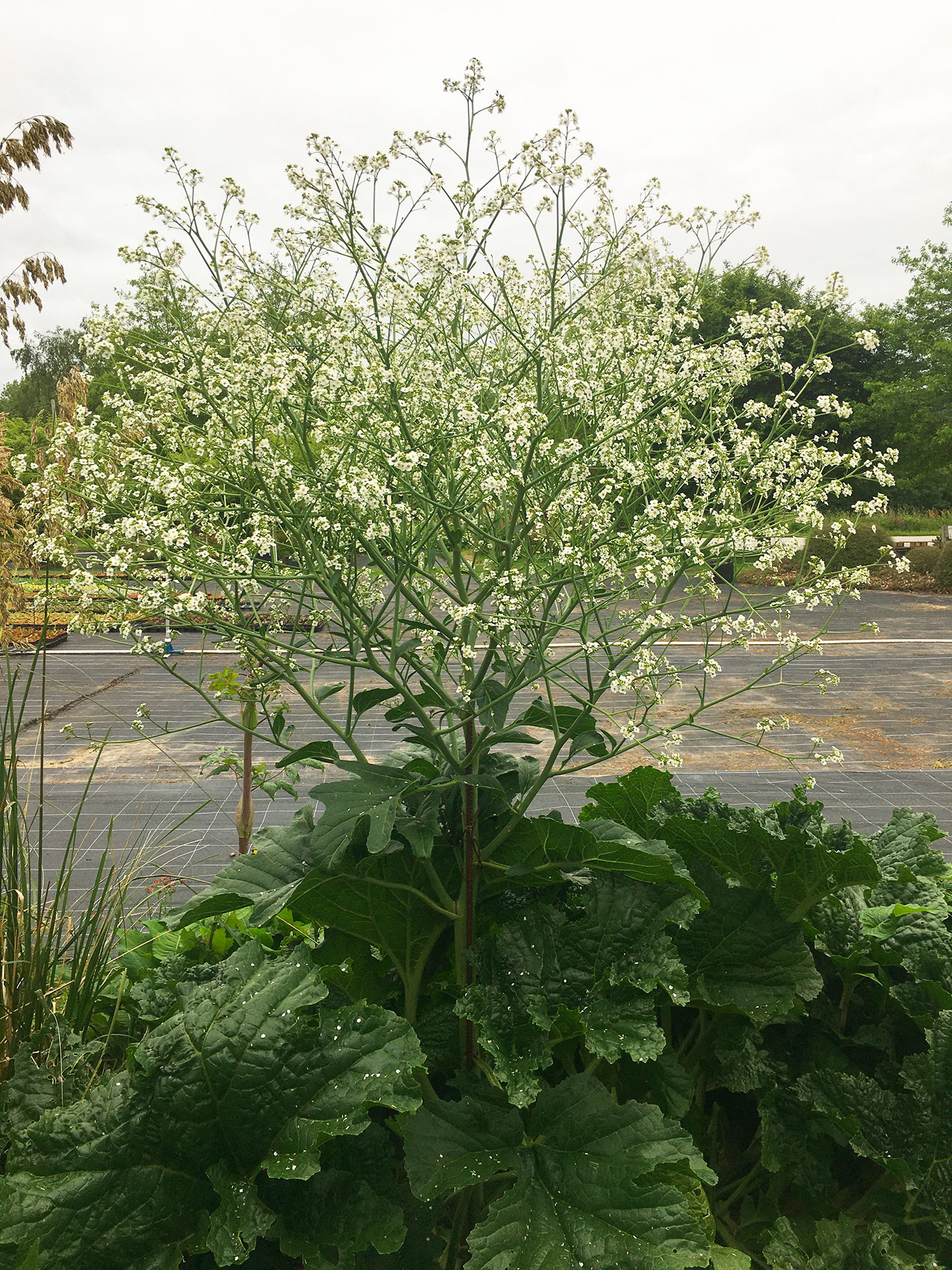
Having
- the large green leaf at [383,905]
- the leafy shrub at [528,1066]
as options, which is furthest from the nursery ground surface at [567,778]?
the leafy shrub at [528,1066]

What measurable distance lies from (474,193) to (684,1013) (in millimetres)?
2328

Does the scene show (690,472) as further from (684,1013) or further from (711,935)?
(684,1013)

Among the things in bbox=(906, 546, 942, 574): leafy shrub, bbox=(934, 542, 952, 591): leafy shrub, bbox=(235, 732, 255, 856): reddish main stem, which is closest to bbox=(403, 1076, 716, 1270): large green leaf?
bbox=(235, 732, 255, 856): reddish main stem

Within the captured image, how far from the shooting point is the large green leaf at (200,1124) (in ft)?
4.99

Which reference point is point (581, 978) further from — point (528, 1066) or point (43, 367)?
point (43, 367)

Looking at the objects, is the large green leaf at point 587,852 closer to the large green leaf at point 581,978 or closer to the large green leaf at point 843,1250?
the large green leaf at point 581,978

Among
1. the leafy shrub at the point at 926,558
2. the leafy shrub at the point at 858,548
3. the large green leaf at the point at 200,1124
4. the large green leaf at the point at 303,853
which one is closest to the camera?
the large green leaf at the point at 200,1124

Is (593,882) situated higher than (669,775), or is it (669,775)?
(669,775)

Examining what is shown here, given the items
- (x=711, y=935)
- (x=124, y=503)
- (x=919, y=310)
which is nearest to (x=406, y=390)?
(x=124, y=503)

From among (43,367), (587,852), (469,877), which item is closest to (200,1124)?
(469,877)

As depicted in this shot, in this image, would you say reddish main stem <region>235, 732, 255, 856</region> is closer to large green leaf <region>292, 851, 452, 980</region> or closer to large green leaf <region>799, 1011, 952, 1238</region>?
large green leaf <region>292, 851, 452, 980</region>

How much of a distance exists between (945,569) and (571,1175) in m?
26.0

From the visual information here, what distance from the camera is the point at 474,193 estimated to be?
7.76 feet

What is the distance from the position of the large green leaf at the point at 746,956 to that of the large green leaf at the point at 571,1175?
0.38 m
